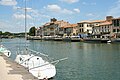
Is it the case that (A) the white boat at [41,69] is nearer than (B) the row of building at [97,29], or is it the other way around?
(A) the white boat at [41,69]

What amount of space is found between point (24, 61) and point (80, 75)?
633 centimetres

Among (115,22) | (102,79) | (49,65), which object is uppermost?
(115,22)

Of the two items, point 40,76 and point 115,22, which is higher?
point 115,22

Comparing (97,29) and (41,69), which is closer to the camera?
(41,69)

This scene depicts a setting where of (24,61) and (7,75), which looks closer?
(7,75)

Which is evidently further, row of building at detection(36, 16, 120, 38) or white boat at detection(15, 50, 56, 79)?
row of building at detection(36, 16, 120, 38)

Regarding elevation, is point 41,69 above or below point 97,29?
below

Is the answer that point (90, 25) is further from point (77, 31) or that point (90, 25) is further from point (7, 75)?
point (7, 75)

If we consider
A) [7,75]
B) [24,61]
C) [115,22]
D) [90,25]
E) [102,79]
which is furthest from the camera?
[90,25]

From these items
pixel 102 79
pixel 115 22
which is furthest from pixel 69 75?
pixel 115 22

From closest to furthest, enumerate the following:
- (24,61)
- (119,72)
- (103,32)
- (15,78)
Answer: (15,78) < (24,61) < (119,72) < (103,32)

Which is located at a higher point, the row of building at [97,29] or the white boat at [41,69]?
the row of building at [97,29]

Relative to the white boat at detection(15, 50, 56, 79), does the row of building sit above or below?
above

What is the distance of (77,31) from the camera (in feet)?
591
